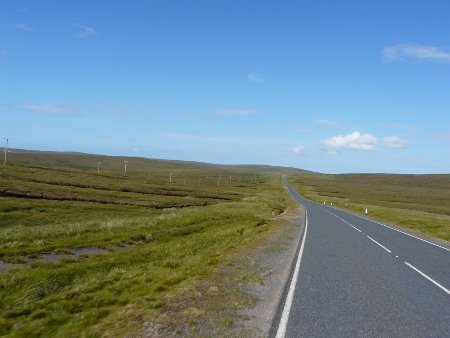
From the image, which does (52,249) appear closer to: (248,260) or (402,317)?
(248,260)

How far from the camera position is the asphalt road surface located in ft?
26.8

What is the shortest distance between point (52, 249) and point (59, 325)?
12054 millimetres

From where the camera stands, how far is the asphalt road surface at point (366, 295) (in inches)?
322

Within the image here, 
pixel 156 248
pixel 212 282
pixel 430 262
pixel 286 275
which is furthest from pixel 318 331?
pixel 156 248

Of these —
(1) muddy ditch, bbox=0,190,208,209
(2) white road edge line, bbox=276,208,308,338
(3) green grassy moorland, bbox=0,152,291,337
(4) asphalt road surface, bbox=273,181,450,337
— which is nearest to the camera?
(2) white road edge line, bbox=276,208,308,338

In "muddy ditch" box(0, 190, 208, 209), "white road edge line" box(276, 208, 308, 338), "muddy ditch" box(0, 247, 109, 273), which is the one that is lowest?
"muddy ditch" box(0, 190, 208, 209)

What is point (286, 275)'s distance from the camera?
13008 mm

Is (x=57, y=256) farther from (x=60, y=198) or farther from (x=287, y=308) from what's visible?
(x=60, y=198)

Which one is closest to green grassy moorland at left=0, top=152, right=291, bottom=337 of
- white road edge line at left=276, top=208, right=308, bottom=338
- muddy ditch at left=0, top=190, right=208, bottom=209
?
white road edge line at left=276, top=208, right=308, bottom=338

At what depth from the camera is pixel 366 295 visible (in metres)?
10.9

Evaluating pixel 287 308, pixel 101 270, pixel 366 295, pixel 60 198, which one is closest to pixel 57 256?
pixel 101 270

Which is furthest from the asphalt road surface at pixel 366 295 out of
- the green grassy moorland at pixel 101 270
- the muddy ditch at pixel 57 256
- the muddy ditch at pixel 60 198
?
the muddy ditch at pixel 60 198

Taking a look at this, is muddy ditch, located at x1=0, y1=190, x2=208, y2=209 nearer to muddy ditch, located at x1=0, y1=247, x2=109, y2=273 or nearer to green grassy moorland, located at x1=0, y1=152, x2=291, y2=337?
green grassy moorland, located at x1=0, y1=152, x2=291, y2=337

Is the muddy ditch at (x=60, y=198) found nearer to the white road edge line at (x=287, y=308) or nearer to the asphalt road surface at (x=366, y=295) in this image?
the asphalt road surface at (x=366, y=295)
